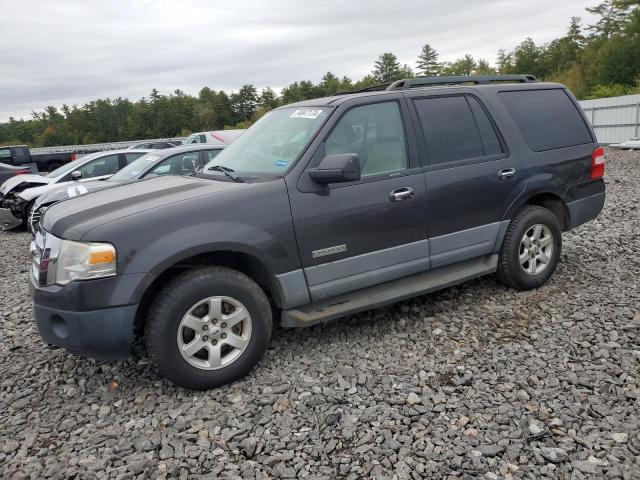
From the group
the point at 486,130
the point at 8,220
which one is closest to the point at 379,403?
the point at 486,130

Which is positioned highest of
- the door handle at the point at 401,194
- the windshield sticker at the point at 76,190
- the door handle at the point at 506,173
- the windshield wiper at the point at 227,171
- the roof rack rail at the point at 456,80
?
the roof rack rail at the point at 456,80

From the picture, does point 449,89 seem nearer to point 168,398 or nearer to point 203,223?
point 203,223

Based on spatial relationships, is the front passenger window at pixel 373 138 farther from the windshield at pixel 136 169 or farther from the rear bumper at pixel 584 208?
the windshield at pixel 136 169

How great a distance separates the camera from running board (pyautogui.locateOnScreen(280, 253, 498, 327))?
12.0ft

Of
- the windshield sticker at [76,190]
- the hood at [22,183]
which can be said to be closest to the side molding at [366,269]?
the windshield sticker at [76,190]

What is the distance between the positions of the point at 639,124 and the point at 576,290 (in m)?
19.8

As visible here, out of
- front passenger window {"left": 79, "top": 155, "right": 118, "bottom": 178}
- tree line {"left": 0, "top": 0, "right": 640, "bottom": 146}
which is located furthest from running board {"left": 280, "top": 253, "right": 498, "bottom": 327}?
tree line {"left": 0, "top": 0, "right": 640, "bottom": 146}

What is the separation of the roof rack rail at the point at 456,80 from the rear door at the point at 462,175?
0.20m

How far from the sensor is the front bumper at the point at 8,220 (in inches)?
390

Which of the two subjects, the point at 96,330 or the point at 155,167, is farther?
the point at 155,167

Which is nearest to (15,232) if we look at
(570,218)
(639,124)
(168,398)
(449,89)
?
(168,398)

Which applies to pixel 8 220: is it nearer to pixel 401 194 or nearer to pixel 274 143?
pixel 274 143

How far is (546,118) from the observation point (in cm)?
496

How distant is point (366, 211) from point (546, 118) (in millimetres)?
2334
